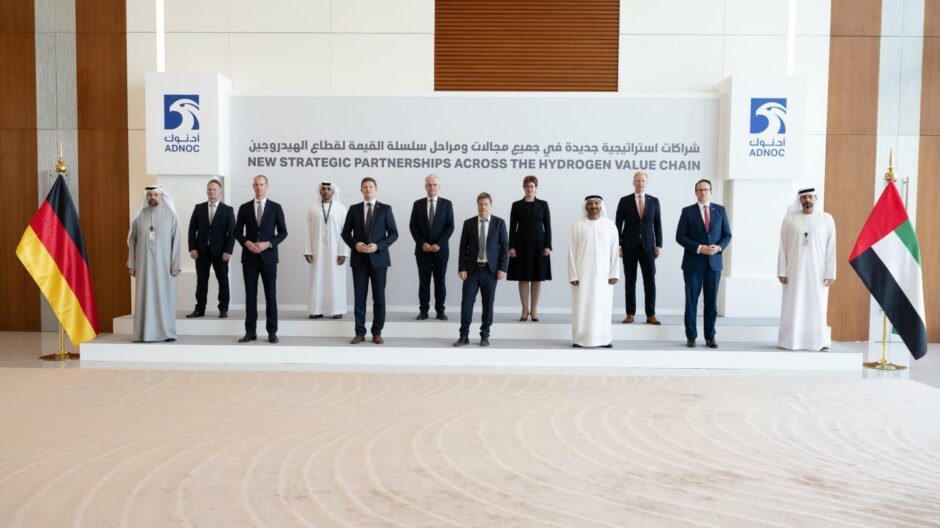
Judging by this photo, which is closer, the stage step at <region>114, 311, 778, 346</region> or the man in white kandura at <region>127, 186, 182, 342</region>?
the man in white kandura at <region>127, 186, 182, 342</region>

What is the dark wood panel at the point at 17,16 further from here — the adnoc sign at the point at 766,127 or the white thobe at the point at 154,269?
the adnoc sign at the point at 766,127

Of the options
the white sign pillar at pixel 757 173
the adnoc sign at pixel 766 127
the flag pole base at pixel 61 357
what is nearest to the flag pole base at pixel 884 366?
the white sign pillar at pixel 757 173

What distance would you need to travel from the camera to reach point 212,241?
23.6 feet

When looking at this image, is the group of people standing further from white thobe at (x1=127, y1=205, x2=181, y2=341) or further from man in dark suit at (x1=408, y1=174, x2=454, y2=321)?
man in dark suit at (x1=408, y1=174, x2=454, y2=321)

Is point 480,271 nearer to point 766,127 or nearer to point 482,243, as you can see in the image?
point 482,243

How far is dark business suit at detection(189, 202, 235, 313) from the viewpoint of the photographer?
23.5 feet

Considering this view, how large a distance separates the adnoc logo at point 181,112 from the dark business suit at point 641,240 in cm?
492

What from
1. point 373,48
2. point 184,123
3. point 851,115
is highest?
point 373,48

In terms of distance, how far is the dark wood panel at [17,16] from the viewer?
8.67 metres

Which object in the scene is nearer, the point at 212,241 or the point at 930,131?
the point at 212,241

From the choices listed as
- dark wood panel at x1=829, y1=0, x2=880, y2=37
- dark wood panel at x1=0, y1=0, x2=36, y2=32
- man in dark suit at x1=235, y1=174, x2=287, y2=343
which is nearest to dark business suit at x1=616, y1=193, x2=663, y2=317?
man in dark suit at x1=235, y1=174, x2=287, y2=343

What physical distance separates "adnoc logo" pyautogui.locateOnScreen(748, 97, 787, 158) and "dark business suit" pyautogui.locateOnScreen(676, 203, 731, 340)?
1662mm

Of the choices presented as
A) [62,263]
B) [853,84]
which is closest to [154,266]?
[62,263]

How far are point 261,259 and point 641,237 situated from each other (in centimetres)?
375
